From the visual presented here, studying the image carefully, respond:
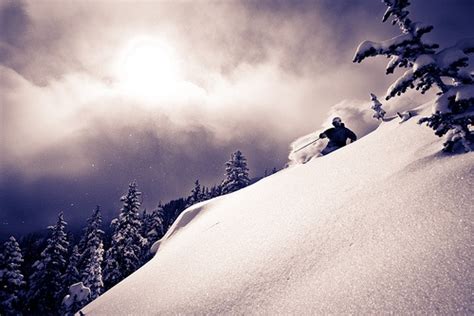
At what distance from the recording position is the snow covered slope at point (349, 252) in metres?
3.44

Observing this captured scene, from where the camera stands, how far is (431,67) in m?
6.62

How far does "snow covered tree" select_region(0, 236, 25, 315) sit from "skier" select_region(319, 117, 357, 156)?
32172 millimetres

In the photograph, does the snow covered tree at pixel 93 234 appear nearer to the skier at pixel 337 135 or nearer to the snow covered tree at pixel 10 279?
the snow covered tree at pixel 10 279

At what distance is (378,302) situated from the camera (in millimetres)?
3318

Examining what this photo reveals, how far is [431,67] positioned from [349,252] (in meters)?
5.30

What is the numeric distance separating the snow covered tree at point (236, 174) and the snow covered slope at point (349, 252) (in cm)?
2962

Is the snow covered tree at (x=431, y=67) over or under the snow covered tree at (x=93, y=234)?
under

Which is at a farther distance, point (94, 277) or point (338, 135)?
point (94, 277)

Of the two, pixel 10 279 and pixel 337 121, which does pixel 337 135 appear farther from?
pixel 10 279

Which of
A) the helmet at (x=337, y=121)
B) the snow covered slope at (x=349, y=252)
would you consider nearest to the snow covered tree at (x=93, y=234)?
the helmet at (x=337, y=121)

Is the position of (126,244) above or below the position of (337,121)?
below

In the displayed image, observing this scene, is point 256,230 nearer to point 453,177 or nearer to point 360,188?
point 360,188

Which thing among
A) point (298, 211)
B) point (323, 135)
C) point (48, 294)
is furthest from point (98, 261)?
point (298, 211)

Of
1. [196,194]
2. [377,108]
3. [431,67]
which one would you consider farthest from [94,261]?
[377,108]
